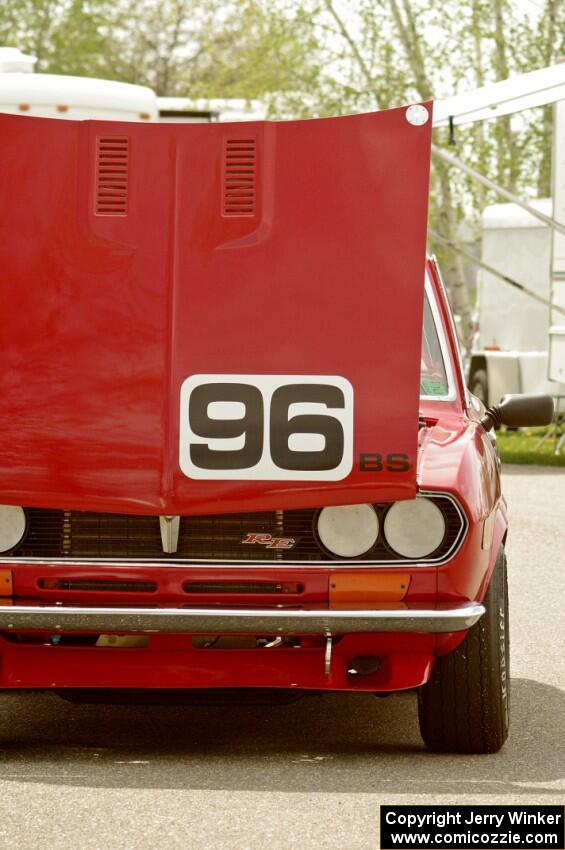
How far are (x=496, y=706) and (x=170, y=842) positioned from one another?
54.9 inches

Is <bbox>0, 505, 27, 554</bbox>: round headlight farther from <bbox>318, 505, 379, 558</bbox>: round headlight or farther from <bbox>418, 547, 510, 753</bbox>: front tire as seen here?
<bbox>418, 547, 510, 753</bbox>: front tire

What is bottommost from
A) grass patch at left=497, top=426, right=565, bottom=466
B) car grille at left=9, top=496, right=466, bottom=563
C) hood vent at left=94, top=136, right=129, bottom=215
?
grass patch at left=497, top=426, right=565, bottom=466

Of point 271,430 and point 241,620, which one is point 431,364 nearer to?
point 271,430

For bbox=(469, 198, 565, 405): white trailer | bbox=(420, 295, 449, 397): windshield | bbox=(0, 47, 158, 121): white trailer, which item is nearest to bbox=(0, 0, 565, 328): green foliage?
bbox=(469, 198, 565, 405): white trailer

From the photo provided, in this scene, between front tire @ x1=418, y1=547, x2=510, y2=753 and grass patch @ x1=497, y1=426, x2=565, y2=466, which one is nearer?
front tire @ x1=418, y1=547, x2=510, y2=753

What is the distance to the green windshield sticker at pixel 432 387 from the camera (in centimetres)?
630

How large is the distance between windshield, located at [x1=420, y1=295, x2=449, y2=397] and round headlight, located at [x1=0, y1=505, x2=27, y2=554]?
63.6 inches

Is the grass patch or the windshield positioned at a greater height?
the windshield

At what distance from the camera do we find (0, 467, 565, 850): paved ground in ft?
15.4

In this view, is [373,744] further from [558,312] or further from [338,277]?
[558,312]

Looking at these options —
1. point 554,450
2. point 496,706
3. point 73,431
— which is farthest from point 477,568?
point 554,450

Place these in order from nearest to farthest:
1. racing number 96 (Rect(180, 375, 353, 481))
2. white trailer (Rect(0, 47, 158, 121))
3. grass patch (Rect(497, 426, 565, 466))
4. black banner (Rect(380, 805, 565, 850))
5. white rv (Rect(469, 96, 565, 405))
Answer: black banner (Rect(380, 805, 565, 850)), racing number 96 (Rect(180, 375, 353, 481)), white trailer (Rect(0, 47, 158, 121)), grass patch (Rect(497, 426, 565, 466)), white rv (Rect(469, 96, 565, 405))

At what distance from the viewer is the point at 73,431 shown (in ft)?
17.7

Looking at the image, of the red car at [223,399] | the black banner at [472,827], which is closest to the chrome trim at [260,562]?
the red car at [223,399]
